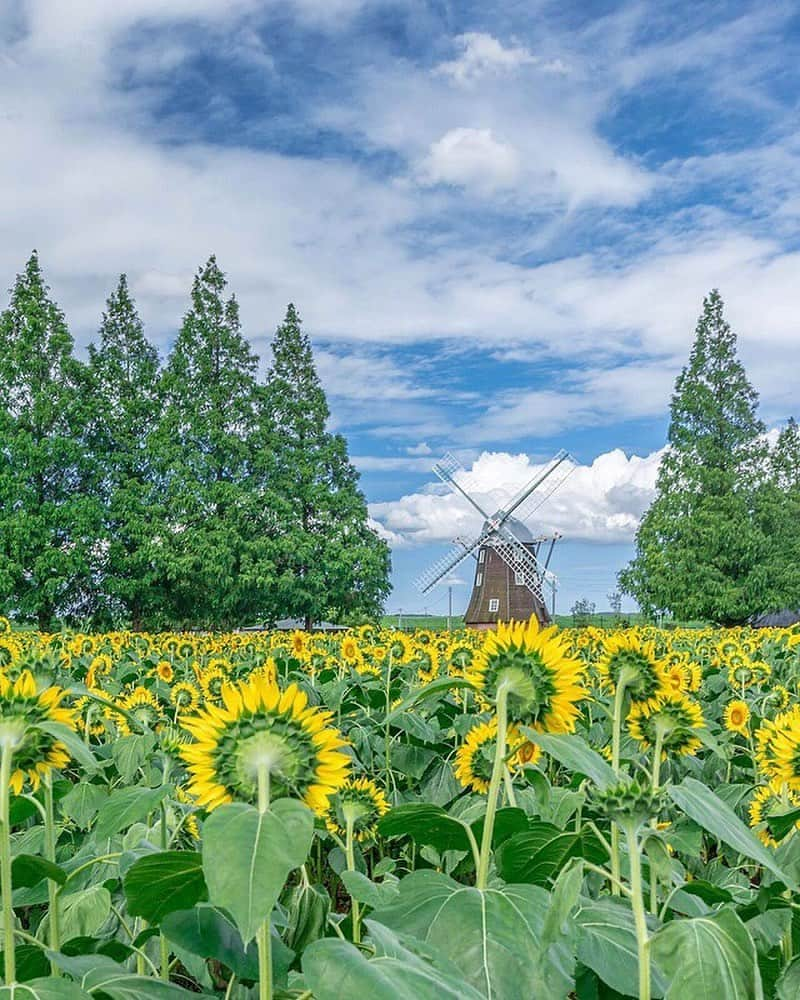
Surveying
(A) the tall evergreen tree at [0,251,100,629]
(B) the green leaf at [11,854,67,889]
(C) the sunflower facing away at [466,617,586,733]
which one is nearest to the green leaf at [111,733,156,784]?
(B) the green leaf at [11,854,67,889]

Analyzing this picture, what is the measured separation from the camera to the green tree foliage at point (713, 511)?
109 ft

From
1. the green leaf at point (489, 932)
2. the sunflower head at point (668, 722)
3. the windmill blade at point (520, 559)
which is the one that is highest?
the windmill blade at point (520, 559)

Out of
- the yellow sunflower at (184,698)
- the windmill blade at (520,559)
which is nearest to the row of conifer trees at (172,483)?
the windmill blade at (520,559)

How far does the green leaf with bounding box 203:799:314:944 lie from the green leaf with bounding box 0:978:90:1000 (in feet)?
0.71

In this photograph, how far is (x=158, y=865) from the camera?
1125 mm

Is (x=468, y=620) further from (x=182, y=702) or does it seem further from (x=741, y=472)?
(x=182, y=702)

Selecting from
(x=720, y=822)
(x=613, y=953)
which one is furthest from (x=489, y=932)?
(x=720, y=822)

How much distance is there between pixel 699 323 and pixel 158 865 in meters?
37.5

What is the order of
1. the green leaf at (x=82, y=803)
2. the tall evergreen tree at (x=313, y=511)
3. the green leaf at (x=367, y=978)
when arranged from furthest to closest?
the tall evergreen tree at (x=313, y=511) → the green leaf at (x=82, y=803) → the green leaf at (x=367, y=978)

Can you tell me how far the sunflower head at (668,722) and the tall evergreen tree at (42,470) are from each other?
27.6 m

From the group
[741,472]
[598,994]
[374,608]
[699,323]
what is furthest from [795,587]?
[598,994]

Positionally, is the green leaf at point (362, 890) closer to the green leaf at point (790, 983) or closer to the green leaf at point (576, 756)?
the green leaf at point (576, 756)

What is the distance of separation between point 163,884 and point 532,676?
61 centimetres

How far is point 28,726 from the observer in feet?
4.04
